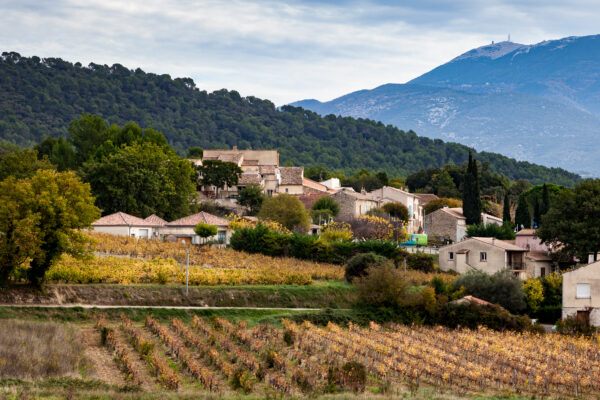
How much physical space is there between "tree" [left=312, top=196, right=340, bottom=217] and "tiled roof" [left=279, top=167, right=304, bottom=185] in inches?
676

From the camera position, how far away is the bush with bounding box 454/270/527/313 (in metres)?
49.1

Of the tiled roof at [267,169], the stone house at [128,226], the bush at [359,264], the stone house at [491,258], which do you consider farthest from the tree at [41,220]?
the tiled roof at [267,169]

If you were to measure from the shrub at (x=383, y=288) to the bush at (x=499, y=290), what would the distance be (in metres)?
4.83

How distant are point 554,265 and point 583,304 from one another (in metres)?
13.5

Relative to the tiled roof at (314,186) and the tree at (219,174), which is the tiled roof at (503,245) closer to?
the tree at (219,174)

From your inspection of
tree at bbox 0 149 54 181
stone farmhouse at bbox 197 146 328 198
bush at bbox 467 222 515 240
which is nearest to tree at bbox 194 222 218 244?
tree at bbox 0 149 54 181

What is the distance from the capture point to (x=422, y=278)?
56.0 m

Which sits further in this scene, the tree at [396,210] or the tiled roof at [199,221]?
the tree at [396,210]

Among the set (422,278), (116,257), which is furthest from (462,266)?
(116,257)

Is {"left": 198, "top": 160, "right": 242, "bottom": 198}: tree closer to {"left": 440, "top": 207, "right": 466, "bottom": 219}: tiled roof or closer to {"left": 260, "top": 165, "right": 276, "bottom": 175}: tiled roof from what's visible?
{"left": 260, "top": 165, "right": 276, "bottom": 175}: tiled roof

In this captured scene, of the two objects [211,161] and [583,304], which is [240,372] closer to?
[583,304]

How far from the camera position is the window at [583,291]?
4912cm

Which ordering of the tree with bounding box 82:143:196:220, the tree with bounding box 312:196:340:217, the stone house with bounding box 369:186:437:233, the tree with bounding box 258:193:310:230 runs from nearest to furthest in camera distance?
1. the tree with bounding box 82:143:196:220
2. the tree with bounding box 258:193:310:230
3. the tree with bounding box 312:196:340:217
4. the stone house with bounding box 369:186:437:233

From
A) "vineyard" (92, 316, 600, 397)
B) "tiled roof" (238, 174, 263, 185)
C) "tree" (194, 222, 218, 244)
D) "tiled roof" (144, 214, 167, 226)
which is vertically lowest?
"vineyard" (92, 316, 600, 397)
